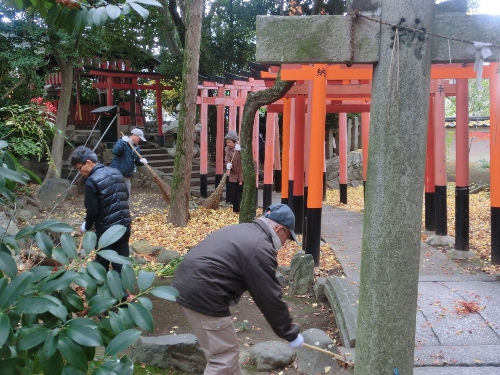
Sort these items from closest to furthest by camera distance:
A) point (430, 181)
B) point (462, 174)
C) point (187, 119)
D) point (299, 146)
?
1. point (462, 174)
2. point (430, 181)
3. point (299, 146)
4. point (187, 119)

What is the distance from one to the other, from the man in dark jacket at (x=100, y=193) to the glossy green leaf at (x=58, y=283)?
3.42 meters

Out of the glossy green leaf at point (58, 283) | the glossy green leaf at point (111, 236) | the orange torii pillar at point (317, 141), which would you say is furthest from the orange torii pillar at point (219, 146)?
the glossy green leaf at point (58, 283)

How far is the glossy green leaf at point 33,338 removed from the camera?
1.45 metres

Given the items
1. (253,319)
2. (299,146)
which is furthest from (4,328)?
(299,146)

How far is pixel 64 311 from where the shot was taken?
1.52 metres

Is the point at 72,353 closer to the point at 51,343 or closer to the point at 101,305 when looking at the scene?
the point at 51,343

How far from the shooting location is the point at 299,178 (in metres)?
9.69

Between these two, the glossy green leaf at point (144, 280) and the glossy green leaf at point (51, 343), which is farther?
the glossy green leaf at point (144, 280)

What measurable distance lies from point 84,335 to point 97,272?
0.86 ft

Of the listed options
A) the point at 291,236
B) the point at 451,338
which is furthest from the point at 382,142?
the point at 451,338

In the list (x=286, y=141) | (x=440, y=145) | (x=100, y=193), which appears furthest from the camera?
(x=286, y=141)

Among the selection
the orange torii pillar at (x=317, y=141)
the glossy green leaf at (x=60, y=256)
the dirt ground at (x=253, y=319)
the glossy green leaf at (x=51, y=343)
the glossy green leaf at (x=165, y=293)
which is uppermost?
the orange torii pillar at (x=317, y=141)

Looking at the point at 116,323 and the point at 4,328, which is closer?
the point at 4,328

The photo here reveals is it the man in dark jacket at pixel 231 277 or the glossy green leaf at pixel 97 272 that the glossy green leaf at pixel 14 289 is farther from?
the man in dark jacket at pixel 231 277
